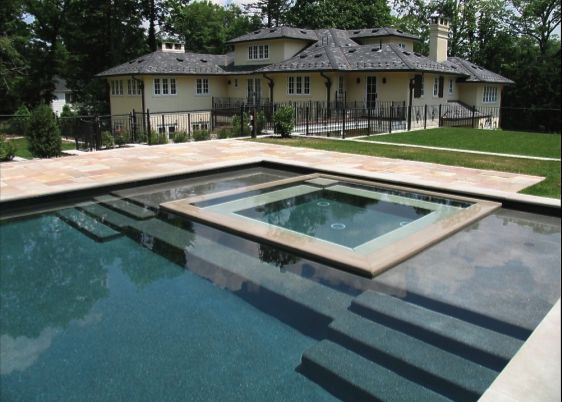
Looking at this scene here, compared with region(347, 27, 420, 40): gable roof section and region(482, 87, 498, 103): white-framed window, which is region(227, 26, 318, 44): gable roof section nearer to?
region(347, 27, 420, 40): gable roof section

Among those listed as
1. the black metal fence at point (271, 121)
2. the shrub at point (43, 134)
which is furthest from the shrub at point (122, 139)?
the shrub at point (43, 134)

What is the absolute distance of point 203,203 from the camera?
8430 mm

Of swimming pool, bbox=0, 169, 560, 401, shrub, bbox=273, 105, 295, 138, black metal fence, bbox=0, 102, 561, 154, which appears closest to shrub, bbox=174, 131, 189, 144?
black metal fence, bbox=0, 102, 561, 154

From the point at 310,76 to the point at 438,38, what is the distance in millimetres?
9078

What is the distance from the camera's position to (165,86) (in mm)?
28359

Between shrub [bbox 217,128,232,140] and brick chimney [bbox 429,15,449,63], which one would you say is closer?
shrub [bbox 217,128,232,140]

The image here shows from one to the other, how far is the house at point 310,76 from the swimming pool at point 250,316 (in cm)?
1917

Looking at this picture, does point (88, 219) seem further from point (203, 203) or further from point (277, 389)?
point (277, 389)

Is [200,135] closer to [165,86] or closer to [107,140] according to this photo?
[107,140]

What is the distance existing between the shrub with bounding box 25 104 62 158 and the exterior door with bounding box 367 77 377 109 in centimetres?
1659

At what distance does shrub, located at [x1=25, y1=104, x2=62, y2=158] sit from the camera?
13.9m

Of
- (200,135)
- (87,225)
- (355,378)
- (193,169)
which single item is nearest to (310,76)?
(200,135)

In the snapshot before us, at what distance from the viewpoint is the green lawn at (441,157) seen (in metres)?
10.7

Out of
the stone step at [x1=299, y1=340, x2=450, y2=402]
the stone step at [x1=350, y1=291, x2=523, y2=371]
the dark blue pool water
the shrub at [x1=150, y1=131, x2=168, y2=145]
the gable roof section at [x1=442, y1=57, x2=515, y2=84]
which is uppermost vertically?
the gable roof section at [x1=442, y1=57, x2=515, y2=84]
